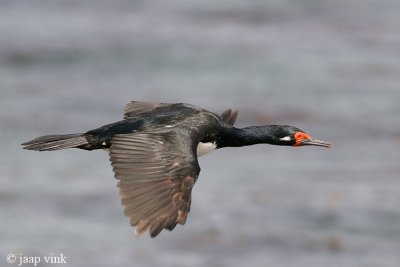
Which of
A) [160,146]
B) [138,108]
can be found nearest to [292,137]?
[138,108]

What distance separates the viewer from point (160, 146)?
34.0ft

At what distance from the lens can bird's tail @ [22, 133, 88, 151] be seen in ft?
36.4

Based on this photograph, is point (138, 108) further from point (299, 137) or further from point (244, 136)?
point (299, 137)

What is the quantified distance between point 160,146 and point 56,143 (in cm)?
121

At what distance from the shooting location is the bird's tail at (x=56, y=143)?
11109 millimetres

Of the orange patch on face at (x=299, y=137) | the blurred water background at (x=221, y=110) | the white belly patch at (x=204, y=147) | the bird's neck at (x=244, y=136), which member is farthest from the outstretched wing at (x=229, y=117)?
the blurred water background at (x=221, y=110)

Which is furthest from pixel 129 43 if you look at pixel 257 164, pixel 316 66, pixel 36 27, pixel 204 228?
pixel 204 228

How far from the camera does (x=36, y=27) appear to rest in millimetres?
26078

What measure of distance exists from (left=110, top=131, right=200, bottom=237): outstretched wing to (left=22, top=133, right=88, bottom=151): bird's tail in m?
0.75

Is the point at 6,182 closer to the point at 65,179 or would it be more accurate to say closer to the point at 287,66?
the point at 65,179

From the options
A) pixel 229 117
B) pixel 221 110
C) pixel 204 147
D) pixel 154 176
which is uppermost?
pixel 229 117

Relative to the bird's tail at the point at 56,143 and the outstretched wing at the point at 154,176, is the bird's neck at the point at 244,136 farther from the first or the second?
the bird's tail at the point at 56,143

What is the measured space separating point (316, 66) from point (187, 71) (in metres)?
2.59

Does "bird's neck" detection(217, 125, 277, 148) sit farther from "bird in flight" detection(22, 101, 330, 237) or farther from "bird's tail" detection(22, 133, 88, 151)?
"bird's tail" detection(22, 133, 88, 151)
